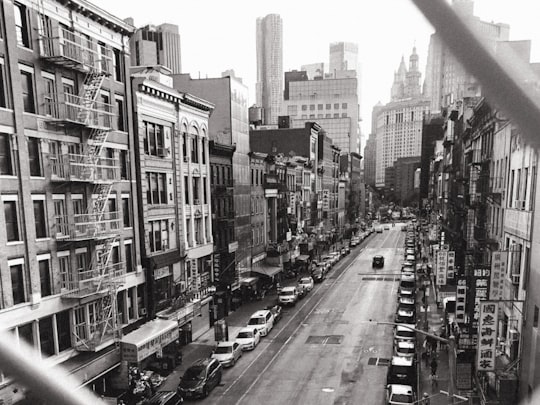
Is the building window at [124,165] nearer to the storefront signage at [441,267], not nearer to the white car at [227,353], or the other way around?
the white car at [227,353]

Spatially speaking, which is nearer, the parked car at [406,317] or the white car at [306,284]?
the parked car at [406,317]

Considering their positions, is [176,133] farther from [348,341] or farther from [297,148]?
[297,148]

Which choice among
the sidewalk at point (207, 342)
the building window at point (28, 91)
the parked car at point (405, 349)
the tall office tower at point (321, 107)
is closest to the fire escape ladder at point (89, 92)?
the building window at point (28, 91)

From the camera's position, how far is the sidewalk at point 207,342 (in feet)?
85.1

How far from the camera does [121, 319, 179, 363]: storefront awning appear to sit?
23172 mm

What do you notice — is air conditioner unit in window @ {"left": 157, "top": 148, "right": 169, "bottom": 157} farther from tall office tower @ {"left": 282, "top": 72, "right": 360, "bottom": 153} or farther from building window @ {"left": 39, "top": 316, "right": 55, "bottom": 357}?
tall office tower @ {"left": 282, "top": 72, "right": 360, "bottom": 153}

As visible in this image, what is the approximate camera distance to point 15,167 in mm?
18688

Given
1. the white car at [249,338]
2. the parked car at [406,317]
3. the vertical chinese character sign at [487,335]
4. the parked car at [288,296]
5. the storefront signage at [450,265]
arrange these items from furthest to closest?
1. the parked car at [288,296]
2. the storefront signage at [450,265]
3. the parked car at [406,317]
4. the white car at [249,338]
5. the vertical chinese character sign at [487,335]

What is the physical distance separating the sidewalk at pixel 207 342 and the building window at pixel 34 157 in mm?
13276

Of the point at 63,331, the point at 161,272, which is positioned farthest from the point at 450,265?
the point at 63,331

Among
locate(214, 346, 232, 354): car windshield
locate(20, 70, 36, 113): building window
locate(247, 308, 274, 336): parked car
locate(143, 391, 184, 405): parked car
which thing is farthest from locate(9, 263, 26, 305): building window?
locate(247, 308, 274, 336): parked car

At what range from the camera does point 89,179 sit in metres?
21.8

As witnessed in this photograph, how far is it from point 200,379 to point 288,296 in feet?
62.7

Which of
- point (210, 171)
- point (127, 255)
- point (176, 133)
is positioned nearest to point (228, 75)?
point (210, 171)
